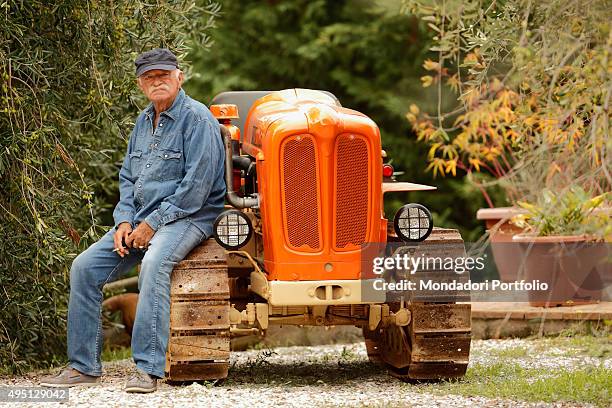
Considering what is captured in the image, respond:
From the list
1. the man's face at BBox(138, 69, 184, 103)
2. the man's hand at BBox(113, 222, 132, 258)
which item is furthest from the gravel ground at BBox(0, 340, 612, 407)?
the man's face at BBox(138, 69, 184, 103)

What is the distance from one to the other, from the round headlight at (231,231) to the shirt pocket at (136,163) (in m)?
0.62

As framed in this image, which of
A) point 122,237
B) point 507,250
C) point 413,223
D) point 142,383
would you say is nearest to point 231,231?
point 122,237

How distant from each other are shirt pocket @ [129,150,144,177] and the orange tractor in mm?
487

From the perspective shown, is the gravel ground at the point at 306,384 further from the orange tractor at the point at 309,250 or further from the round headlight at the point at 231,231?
the round headlight at the point at 231,231

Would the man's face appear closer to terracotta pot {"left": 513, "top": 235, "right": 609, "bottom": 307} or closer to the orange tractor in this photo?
the orange tractor

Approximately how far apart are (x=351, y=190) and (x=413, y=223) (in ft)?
1.47

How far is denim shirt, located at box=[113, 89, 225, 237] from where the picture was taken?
607 centimetres

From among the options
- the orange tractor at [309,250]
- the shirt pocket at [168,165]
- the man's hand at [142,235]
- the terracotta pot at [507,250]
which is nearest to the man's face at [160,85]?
the shirt pocket at [168,165]

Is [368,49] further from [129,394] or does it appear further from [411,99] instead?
[129,394]

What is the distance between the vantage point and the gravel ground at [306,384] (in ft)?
18.3

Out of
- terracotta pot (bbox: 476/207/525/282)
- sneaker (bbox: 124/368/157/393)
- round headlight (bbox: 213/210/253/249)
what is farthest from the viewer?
terracotta pot (bbox: 476/207/525/282)

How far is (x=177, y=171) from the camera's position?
6.17 metres

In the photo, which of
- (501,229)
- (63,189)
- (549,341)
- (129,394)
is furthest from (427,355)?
(501,229)

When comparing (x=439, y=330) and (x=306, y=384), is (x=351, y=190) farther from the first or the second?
(x=306, y=384)
